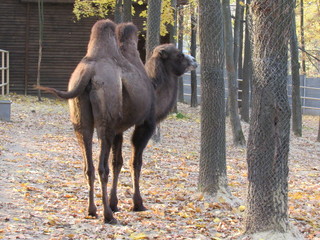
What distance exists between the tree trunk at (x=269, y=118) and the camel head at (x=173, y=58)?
116 inches

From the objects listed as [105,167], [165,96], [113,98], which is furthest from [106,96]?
[165,96]

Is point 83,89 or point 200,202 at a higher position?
point 83,89

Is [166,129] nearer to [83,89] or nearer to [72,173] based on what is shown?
[72,173]

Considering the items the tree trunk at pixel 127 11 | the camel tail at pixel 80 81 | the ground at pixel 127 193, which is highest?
the tree trunk at pixel 127 11

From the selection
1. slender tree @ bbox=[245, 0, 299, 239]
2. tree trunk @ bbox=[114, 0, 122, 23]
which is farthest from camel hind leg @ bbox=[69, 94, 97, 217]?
tree trunk @ bbox=[114, 0, 122, 23]

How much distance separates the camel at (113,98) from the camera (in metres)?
7.45

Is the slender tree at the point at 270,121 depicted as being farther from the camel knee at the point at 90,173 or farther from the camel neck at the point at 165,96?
the camel neck at the point at 165,96

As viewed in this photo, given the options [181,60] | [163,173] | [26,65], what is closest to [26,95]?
[26,65]

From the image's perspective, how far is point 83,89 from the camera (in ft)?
24.3

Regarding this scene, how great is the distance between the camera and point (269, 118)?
6648 mm

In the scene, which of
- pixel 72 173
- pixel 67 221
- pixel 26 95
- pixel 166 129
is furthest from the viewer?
pixel 26 95

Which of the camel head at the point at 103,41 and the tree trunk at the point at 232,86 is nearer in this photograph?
the camel head at the point at 103,41

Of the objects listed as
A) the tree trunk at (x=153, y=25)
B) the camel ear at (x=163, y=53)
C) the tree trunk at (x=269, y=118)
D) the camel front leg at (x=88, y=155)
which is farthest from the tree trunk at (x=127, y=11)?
the tree trunk at (x=269, y=118)

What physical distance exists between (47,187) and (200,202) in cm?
246
